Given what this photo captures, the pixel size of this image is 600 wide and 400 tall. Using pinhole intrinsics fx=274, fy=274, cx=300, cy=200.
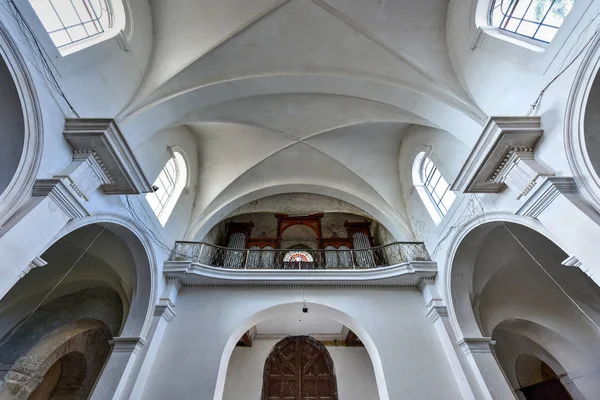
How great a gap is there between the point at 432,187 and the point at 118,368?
7929mm

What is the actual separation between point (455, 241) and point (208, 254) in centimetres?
657

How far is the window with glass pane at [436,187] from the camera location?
652cm

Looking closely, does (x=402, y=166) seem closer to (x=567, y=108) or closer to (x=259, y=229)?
(x=567, y=108)

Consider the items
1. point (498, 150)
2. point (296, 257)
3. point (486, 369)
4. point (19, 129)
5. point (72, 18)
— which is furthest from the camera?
point (296, 257)

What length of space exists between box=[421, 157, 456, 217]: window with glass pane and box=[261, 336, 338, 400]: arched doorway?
515cm

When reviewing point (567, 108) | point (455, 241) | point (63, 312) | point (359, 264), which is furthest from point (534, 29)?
point (63, 312)

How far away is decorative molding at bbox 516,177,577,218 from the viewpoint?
3303 mm

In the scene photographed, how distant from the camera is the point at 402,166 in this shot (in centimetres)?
823

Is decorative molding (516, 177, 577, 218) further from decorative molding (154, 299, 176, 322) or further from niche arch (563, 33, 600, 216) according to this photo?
decorative molding (154, 299, 176, 322)

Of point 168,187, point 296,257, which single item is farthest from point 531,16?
point 296,257

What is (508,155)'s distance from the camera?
401 centimetres

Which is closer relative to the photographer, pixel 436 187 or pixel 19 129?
pixel 19 129

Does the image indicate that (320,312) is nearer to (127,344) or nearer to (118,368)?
(127,344)

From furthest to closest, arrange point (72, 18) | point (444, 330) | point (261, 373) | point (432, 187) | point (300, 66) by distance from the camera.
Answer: point (261, 373) < point (432, 187) < point (300, 66) < point (444, 330) < point (72, 18)
